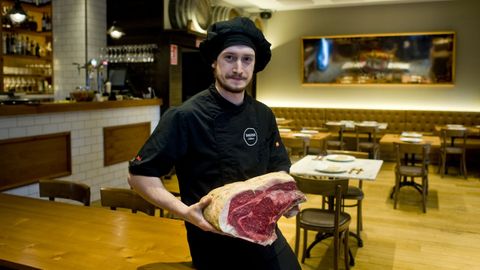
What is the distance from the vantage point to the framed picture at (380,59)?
8648mm

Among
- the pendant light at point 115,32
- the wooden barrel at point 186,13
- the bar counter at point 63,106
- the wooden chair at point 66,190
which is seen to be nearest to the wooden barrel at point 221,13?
the wooden barrel at point 186,13

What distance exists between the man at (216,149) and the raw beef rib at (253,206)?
113 millimetres

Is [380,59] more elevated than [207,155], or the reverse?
[380,59]

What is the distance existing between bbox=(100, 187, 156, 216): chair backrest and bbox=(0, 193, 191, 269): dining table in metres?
0.17

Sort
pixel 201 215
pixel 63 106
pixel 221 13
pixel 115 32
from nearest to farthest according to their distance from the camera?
pixel 201 215 → pixel 63 106 → pixel 115 32 → pixel 221 13

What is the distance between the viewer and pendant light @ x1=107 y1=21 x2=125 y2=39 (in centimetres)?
670

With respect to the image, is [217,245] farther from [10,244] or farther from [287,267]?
[10,244]

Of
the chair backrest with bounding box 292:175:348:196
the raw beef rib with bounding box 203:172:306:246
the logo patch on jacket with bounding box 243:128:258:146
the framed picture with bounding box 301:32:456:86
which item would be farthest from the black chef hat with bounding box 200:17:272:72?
the framed picture with bounding box 301:32:456:86

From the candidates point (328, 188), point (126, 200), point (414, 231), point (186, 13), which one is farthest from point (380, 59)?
point (126, 200)

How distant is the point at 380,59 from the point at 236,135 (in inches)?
327

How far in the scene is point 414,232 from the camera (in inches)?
180

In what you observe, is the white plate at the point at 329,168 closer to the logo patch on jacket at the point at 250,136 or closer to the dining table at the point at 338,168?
the dining table at the point at 338,168

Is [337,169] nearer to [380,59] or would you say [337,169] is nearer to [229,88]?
[229,88]

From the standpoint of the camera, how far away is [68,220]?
2.09 meters
